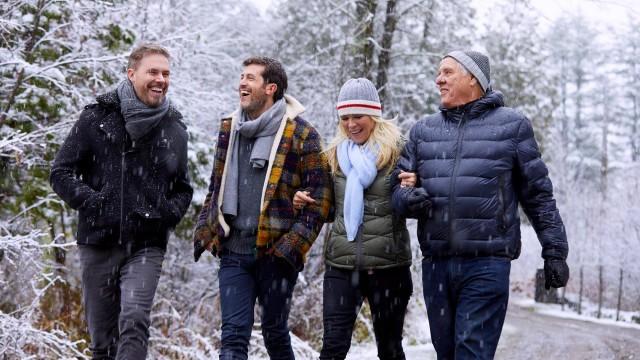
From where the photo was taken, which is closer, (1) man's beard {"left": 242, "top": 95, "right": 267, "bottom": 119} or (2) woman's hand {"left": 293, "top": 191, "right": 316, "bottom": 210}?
(2) woman's hand {"left": 293, "top": 191, "right": 316, "bottom": 210}

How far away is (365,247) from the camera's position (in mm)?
4727

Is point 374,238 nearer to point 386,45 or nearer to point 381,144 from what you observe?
point 381,144

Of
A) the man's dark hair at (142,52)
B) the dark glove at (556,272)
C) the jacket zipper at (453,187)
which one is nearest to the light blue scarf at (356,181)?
the jacket zipper at (453,187)

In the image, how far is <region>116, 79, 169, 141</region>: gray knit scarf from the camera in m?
4.41

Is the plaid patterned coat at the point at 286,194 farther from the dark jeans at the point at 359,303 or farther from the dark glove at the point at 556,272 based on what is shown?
the dark glove at the point at 556,272

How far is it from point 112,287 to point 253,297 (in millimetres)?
844

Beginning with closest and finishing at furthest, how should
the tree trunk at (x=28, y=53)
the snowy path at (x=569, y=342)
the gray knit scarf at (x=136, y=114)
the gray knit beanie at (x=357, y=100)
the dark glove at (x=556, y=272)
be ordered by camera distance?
the dark glove at (x=556, y=272)
the gray knit scarf at (x=136, y=114)
the gray knit beanie at (x=357, y=100)
the tree trunk at (x=28, y=53)
the snowy path at (x=569, y=342)

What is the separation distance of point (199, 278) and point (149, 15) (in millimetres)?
5296

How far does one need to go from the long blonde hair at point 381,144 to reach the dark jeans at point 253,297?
0.81m

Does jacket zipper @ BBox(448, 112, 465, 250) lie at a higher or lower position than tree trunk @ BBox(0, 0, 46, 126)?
lower

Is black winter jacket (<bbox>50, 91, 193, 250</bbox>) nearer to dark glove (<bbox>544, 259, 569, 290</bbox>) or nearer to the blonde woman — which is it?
the blonde woman

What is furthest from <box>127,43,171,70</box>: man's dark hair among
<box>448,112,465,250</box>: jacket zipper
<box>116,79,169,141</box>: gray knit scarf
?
<box>448,112,465,250</box>: jacket zipper

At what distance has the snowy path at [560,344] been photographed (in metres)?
10.3

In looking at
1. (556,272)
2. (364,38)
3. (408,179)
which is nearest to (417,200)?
(408,179)
